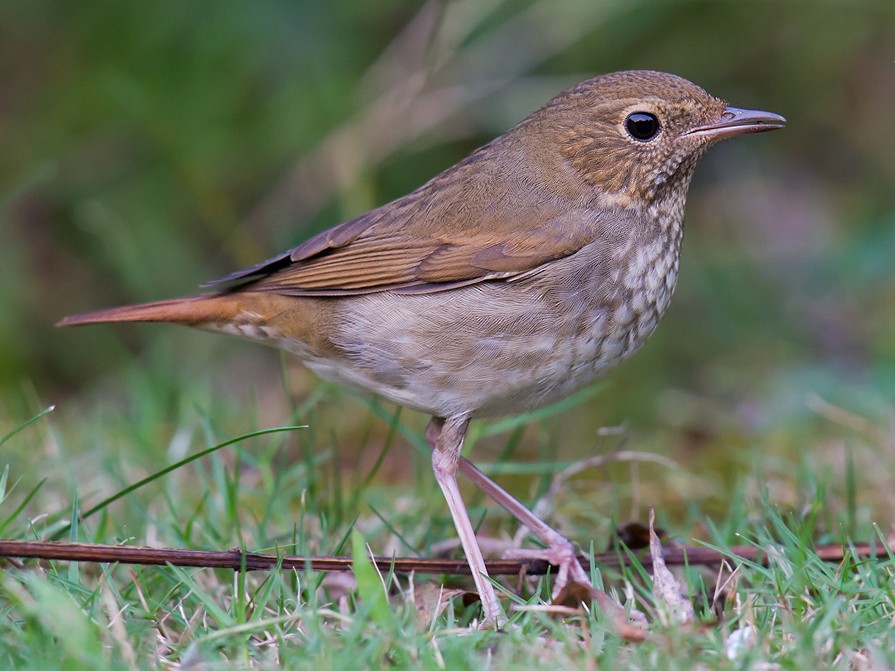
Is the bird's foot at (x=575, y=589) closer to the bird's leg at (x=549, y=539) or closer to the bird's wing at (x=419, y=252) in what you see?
the bird's leg at (x=549, y=539)

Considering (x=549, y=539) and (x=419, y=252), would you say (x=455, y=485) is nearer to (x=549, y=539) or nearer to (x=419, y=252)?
(x=549, y=539)

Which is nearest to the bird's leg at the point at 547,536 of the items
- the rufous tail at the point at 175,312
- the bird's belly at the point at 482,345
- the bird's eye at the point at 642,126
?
the bird's belly at the point at 482,345

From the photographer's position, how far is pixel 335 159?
255 inches

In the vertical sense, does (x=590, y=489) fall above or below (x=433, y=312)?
below

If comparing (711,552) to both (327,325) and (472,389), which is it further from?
(327,325)

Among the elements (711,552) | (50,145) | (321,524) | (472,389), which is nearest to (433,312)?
(472,389)

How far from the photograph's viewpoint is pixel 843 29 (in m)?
7.33

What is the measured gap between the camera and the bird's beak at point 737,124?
3.69 meters

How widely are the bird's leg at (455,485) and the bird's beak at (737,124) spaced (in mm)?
1174

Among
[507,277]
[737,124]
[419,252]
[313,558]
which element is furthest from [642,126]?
[313,558]

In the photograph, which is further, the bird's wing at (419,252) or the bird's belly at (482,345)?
the bird's wing at (419,252)

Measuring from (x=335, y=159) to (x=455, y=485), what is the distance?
10.4ft

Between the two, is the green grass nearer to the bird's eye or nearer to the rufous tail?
the rufous tail

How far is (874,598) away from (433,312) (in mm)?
1526
